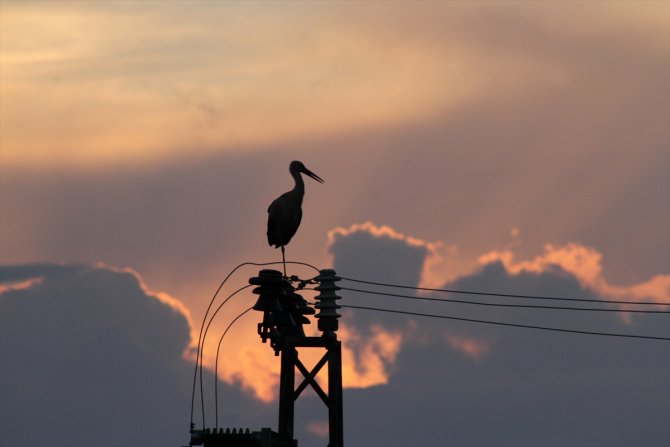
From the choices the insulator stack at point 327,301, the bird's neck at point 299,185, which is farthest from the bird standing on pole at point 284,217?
the insulator stack at point 327,301

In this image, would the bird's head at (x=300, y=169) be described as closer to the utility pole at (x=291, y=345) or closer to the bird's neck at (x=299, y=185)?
the bird's neck at (x=299, y=185)

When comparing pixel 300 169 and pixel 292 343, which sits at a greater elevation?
pixel 300 169

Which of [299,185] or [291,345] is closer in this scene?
[291,345]

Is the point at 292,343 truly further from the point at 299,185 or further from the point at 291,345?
the point at 299,185

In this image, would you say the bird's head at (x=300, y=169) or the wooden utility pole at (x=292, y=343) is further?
the bird's head at (x=300, y=169)

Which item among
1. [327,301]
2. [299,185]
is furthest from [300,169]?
[327,301]

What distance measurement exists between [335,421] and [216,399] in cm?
A: 250

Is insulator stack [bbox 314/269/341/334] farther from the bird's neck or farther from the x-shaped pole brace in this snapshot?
the bird's neck

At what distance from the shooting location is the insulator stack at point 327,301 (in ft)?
102

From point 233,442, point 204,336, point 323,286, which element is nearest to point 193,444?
point 233,442

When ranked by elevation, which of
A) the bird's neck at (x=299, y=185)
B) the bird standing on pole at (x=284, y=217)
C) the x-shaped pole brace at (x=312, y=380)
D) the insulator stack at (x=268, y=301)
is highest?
the bird's neck at (x=299, y=185)

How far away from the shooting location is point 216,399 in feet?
97.0

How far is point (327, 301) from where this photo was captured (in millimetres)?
31766

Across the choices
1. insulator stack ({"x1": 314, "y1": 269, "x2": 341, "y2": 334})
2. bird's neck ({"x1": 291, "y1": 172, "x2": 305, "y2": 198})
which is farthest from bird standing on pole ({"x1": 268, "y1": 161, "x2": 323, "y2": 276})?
insulator stack ({"x1": 314, "y1": 269, "x2": 341, "y2": 334})
